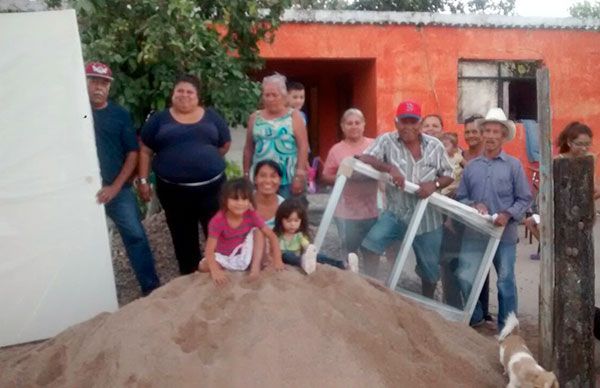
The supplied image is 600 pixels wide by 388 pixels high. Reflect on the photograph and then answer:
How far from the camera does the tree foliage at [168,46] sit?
598 cm

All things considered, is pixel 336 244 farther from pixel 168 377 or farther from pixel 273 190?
pixel 168 377

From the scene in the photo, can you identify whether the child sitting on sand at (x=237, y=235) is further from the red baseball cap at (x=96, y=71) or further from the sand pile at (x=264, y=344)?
the red baseball cap at (x=96, y=71)

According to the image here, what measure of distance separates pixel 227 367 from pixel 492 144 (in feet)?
8.56

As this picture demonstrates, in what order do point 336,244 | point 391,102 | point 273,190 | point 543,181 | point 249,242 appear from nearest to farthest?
point 543,181 → point 249,242 → point 273,190 → point 336,244 → point 391,102

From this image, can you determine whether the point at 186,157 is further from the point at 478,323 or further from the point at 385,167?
the point at 478,323

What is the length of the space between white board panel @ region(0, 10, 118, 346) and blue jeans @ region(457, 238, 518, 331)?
244 centimetres

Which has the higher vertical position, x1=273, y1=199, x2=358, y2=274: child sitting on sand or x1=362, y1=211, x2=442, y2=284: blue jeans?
x1=273, y1=199, x2=358, y2=274: child sitting on sand

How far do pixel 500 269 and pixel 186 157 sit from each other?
229 centimetres

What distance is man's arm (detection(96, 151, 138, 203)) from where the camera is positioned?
15.7 feet

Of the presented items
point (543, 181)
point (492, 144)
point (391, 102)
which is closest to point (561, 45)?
point (391, 102)

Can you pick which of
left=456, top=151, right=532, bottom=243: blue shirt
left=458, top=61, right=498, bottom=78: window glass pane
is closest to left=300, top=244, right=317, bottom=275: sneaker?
left=456, top=151, right=532, bottom=243: blue shirt

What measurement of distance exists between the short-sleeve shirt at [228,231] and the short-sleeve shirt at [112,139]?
118 cm

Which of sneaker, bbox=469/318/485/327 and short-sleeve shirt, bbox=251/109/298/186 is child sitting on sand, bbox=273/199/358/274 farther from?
sneaker, bbox=469/318/485/327

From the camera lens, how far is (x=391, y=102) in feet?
36.7
